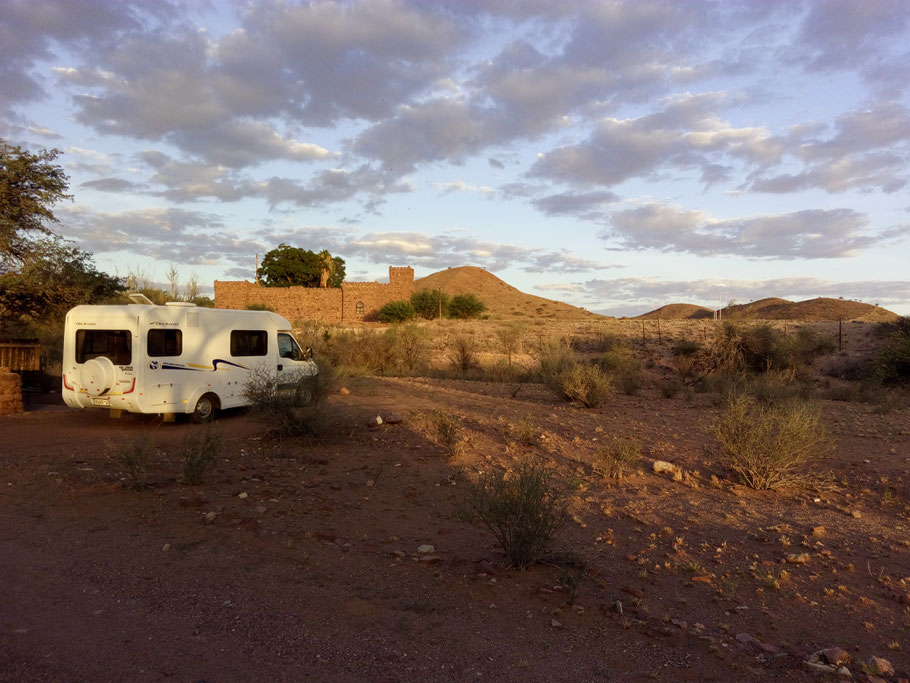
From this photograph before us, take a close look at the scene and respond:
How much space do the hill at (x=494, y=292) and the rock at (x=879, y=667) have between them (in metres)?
70.5

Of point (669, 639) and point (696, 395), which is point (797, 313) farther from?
point (669, 639)

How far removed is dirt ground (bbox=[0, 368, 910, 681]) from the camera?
4.09 meters

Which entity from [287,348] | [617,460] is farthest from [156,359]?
[617,460]

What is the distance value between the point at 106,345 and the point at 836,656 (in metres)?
12.5

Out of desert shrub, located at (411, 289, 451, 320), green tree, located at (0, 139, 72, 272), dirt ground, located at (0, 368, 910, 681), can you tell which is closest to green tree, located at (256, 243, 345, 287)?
desert shrub, located at (411, 289, 451, 320)

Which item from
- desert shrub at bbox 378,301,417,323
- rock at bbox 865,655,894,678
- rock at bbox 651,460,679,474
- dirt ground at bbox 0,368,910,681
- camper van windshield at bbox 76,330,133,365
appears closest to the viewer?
rock at bbox 865,655,894,678

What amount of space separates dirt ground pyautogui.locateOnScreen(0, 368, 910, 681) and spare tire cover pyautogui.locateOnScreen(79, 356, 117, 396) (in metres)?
1.89

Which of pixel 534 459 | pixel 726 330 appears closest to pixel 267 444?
pixel 534 459

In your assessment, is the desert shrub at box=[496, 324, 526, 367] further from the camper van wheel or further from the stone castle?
the camper van wheel

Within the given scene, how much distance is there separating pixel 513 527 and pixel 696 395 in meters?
14.9

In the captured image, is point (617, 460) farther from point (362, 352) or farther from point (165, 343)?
point (362, 352)

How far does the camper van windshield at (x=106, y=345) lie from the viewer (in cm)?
1236

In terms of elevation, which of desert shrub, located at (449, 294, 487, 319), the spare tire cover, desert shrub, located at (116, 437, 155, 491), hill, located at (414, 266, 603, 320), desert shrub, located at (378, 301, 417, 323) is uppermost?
hill, located at (414, 266, 603, 320)

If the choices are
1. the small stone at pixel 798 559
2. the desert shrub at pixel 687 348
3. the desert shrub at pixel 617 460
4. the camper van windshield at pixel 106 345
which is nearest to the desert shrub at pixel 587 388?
Result: the desert shrub at pixel 617 460
